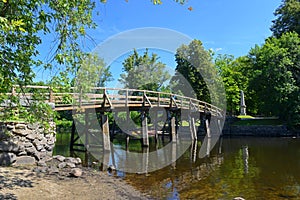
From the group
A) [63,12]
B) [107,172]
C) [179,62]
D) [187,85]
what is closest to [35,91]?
[63,12]

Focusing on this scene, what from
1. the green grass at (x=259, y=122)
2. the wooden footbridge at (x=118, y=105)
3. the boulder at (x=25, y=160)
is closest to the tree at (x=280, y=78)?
the green grass at (x=259, y=122)

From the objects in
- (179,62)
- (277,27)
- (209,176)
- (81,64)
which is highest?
(277,27)

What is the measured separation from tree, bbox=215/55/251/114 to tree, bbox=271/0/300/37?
603 cm

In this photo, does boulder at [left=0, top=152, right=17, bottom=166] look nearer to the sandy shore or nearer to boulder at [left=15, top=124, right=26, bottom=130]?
the sandy shore

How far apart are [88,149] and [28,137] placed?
6.84 meters

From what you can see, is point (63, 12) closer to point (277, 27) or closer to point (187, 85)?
point (187, 85)

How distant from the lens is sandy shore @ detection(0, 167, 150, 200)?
19.6ft

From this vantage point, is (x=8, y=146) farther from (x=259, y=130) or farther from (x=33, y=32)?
(x=259, y=130)

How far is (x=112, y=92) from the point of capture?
15523 millimetres

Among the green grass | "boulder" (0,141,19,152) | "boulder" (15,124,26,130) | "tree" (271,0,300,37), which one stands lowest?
"boulder" (0,141,19,152)

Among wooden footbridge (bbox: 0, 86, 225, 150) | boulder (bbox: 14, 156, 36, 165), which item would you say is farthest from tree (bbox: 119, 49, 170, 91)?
boulder (bbox: 14, 156, 36, 165)

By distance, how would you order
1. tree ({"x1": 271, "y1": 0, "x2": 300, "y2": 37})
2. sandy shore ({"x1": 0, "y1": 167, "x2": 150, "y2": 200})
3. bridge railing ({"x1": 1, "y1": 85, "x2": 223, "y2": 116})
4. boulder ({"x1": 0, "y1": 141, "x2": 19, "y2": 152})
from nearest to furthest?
sandy shore ({"x1": 0, "y1": 167, "x2": 150, "y2": 200}) < bridge railing ({"x1": 1, "y1": 85, "x2": 223, "y2": 116}) < boulder ({"x1": 0, "y1": 141, "x2": 19, "y2": 152}) < tree ({"x1": 271, "y1": 0, "x2": 300, "y2": 37})

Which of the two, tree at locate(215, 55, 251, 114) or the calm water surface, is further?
tree at locate(215, 55, 251, 114)

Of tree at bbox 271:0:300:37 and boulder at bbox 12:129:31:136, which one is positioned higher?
tree at bbox 271:0:300:37
